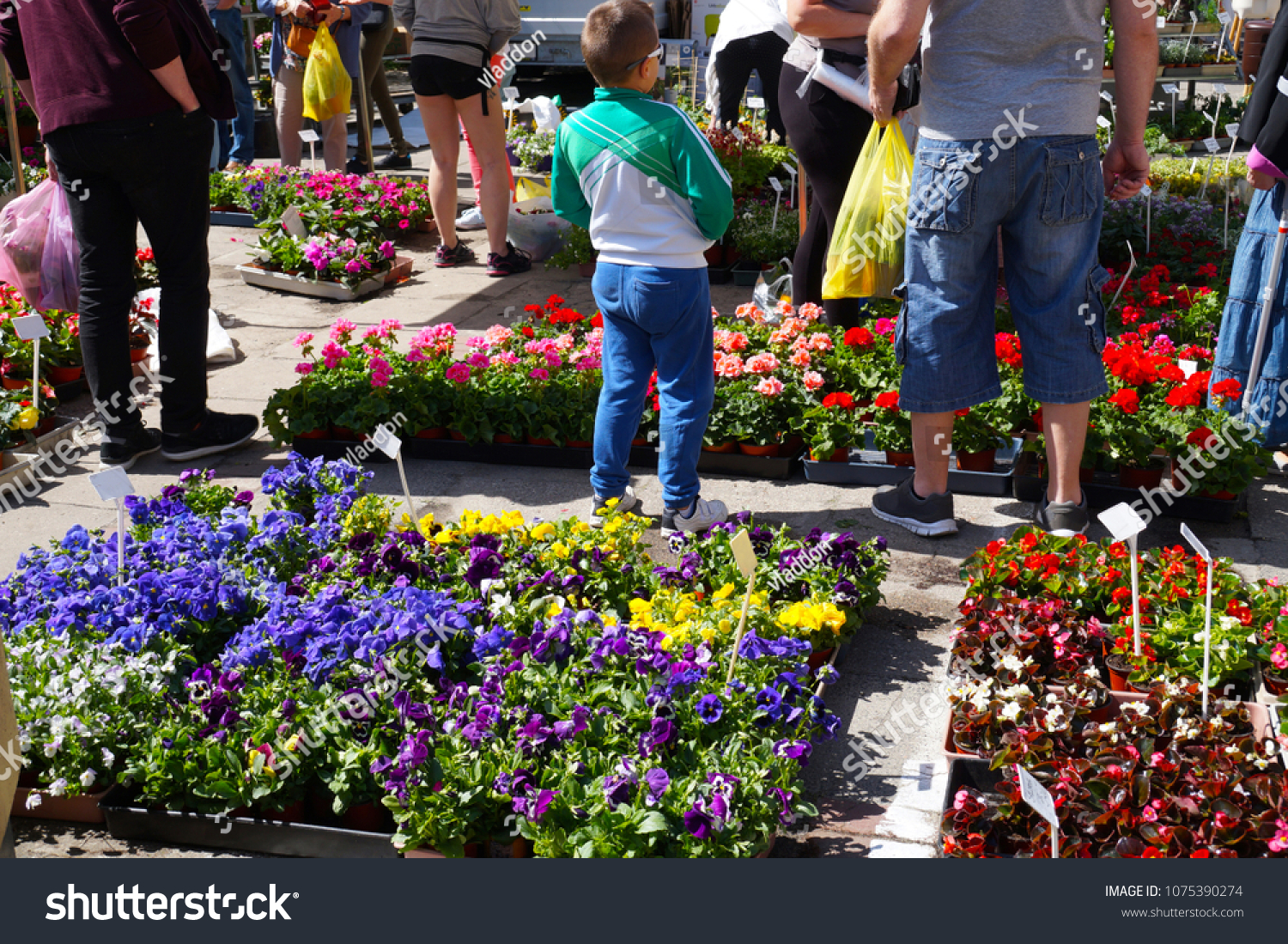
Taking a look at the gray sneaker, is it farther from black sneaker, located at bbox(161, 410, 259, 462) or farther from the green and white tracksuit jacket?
black sneaker, located at bbox(161, 410, 259, 462)

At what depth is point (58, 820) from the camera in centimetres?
261

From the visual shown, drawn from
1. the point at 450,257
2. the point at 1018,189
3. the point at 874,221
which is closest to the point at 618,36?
the point at 1018,189

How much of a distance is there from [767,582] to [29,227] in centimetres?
349

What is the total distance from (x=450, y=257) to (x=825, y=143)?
320 cm

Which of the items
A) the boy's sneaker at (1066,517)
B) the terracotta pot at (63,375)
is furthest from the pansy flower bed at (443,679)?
the terracotta pot at (63,375)

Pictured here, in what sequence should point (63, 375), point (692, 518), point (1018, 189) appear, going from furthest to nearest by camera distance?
point (63, 375) → point (692, 518) → point (1018, 189)

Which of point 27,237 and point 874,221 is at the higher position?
point 874,221

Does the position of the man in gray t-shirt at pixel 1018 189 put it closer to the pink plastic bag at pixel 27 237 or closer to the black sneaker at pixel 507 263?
the pink plastic bag at pixel 27 237

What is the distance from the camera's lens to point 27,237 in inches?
190

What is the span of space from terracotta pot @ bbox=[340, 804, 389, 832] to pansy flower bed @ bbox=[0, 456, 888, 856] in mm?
14

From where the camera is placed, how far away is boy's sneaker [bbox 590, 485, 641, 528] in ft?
11.5

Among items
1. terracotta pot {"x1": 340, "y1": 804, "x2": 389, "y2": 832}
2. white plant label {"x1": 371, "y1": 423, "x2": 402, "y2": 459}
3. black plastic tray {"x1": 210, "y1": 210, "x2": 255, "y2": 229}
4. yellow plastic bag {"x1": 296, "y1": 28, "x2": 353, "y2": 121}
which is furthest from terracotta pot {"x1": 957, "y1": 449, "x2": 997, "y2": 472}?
black plastic tray {"x1": 210, "y1": 210, "x2": 255, "y2": 229}

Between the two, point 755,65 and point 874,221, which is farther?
point 755,65

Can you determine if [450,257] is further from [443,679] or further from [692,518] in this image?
[443,679]
